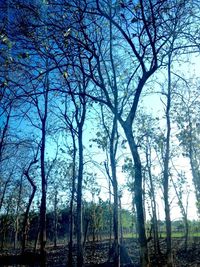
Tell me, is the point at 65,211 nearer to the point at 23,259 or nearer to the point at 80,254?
the point at 23,259

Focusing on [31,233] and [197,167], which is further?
[31,233]

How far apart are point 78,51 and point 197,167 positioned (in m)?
19.0

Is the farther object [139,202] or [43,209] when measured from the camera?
[43,209]

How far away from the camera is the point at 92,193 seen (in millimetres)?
34781

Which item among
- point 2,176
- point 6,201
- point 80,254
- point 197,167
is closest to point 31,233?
point 6,201

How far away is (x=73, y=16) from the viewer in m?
7.28

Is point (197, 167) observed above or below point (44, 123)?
below

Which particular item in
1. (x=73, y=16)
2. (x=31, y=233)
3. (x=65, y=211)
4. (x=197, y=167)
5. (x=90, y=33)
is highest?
(x=90, y=33)

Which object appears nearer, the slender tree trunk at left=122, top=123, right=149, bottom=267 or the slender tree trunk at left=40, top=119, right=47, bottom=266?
the slender tree trunk at left=122, top=123, right=149, bottom=267

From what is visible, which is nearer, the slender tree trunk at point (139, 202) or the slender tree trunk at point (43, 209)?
the slender tree trunk at point (139, 202)

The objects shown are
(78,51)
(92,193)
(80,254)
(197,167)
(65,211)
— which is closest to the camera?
Result: (78,51)

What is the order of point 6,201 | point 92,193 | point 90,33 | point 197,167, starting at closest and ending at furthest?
point 90,33, point 197,167, point 92,193, point 6,201

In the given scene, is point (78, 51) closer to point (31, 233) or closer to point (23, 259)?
point (23, 259)

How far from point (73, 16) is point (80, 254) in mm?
10345
